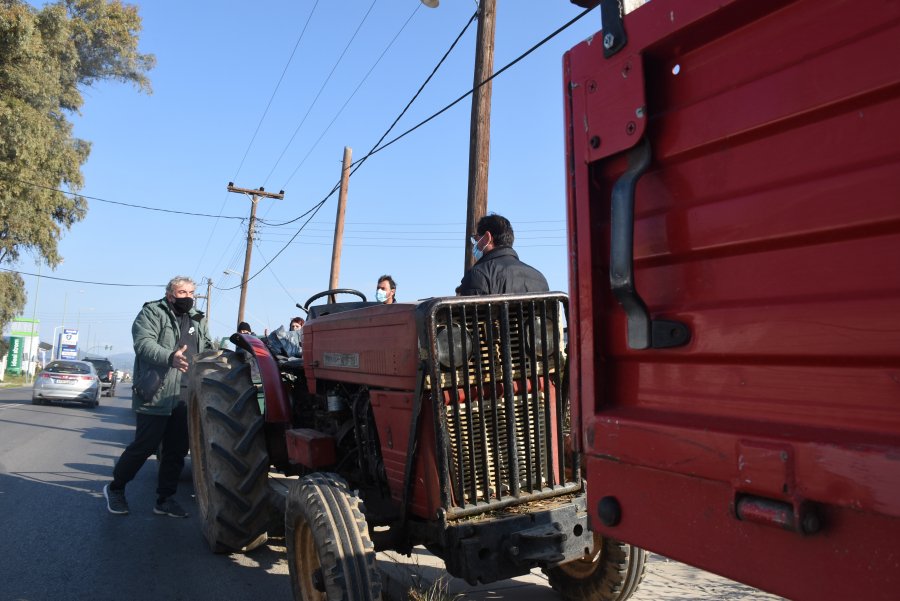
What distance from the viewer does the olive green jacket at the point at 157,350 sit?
17.7ft

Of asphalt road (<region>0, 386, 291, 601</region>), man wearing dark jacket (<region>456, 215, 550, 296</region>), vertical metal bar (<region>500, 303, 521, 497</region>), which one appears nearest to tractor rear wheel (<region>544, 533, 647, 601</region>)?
vertical metal bar (<region>500, 303, 521, 497</region>)

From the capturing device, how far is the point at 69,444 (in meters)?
10.4

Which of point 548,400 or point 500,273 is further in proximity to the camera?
point 500,273

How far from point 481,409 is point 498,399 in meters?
0.16

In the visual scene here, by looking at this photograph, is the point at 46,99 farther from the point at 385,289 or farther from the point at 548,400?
the point at 548,400

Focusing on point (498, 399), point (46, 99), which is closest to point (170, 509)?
point (498, 399)

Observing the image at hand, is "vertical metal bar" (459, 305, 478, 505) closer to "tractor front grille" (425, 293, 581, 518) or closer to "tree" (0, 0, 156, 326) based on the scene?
"tractor front grille" (425, 293, 581, 518)

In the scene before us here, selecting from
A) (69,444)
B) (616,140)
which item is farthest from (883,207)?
(69,444)

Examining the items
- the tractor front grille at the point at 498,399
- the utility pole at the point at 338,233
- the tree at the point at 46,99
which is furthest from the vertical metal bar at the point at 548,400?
the tree at the point at 46,99

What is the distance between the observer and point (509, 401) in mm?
3068

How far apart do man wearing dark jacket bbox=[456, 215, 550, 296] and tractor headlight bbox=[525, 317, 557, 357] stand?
328 millimetres

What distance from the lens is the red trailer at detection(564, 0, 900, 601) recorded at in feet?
3.95

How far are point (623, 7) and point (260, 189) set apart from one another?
3012 cm

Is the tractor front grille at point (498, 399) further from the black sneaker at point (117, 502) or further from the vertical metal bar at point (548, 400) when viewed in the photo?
the black sneaker at point (117, 502)
